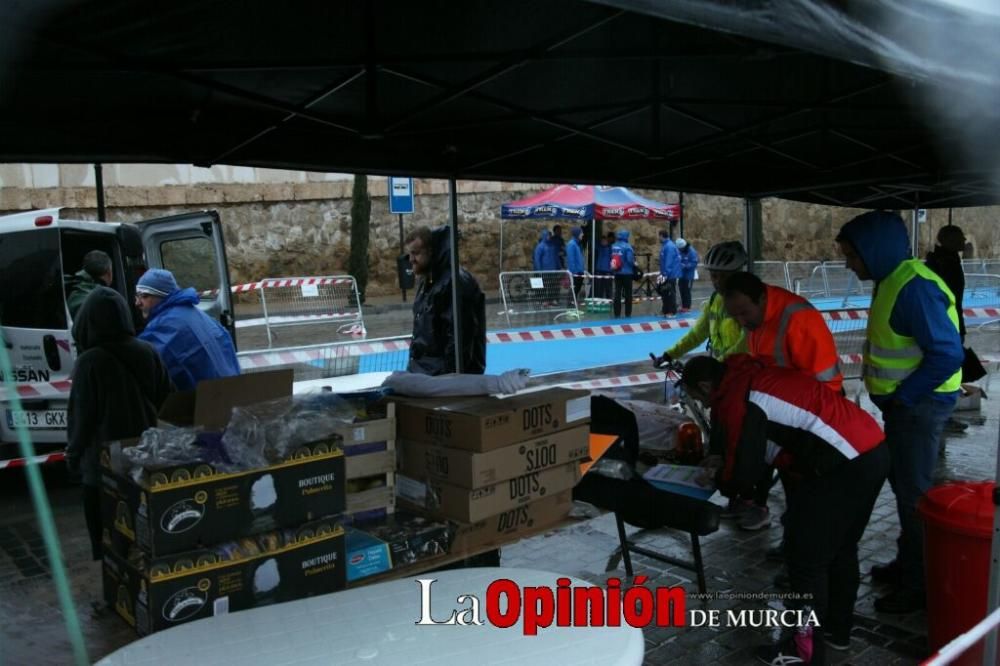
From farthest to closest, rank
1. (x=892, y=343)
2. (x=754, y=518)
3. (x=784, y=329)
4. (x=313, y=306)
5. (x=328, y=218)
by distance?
(x=328, y=218), (x=313, y=306), (x=754, y=518), (x=892, y=343), (x=784, y=329)

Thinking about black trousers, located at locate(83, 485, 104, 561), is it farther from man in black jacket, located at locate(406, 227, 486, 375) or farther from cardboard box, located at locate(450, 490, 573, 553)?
cardboard box, located at locate(450, 490, 573, 553)

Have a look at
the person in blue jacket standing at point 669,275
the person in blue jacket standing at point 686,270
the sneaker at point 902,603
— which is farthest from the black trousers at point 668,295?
the sneaker at point 902,603

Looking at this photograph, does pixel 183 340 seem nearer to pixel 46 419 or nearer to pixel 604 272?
pixel 46 419

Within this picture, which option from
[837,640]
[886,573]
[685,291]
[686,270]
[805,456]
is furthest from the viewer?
[685,291]

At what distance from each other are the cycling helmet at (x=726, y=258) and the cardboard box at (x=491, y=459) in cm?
210

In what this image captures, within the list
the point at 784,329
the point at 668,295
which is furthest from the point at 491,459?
the point at 668,295

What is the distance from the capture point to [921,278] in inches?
150

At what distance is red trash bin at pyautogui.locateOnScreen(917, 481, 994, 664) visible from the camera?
10.4ft

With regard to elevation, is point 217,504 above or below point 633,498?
above

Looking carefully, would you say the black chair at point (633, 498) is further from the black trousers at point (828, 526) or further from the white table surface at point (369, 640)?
the white table surface at point (369, 640)

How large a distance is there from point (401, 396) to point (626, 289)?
49.8 feet

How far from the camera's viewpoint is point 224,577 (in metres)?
2.43

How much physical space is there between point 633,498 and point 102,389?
117 inches

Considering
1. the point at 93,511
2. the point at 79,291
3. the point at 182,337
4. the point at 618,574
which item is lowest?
the point at 618,574
